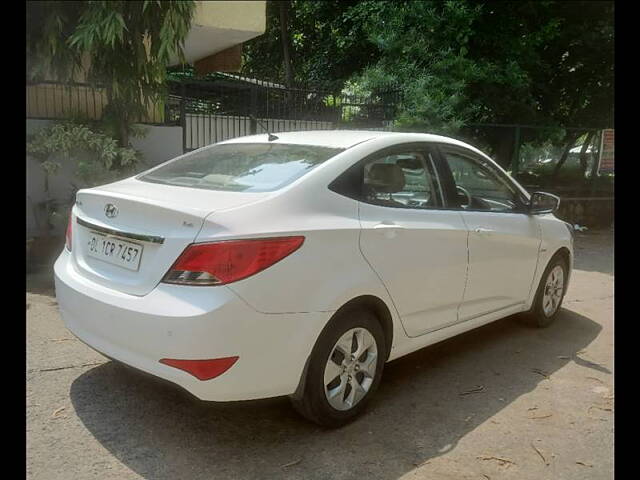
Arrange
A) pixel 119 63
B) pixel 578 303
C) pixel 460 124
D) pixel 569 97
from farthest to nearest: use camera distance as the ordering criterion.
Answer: pixel 569 97 < pixel 460 124 < pixel 119 63 < pixel 578 303

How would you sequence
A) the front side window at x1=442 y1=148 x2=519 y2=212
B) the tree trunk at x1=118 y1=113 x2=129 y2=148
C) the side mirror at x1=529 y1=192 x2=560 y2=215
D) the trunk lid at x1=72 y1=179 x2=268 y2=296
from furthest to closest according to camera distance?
the tree trunk at x1=118 y1=113 x2=129 y2=148
the side mirror at x1=529 y1=192 x2=560 y2=215
the front side window at x1=442 y1=148 x2=519 y2=212
the trunk lid at x1=72 y1=179 x2=268 y2=296

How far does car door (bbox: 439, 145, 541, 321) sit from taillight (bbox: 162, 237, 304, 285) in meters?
1.67

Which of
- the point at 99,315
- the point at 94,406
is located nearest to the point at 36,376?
the point at 94,406

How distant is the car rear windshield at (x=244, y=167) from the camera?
2.94 meters

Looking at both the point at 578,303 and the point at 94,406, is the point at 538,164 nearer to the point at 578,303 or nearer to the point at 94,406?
the point at 578,303

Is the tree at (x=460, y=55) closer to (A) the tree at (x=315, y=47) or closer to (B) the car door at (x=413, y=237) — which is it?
(A) the tree at (x=315, y=47)

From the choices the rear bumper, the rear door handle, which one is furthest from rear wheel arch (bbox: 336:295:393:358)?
the rear door handle

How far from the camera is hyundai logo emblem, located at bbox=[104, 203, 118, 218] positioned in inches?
110

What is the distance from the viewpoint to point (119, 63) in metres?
6.54

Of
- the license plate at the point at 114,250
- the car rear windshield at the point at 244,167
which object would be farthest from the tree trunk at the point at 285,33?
the license plate at the point at 114,250

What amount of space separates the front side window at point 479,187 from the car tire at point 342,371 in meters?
1.35

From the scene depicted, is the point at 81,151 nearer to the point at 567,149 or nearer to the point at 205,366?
the point at 205,366

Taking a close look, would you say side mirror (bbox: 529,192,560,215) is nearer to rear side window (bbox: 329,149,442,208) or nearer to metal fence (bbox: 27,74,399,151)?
rear side window (bbox: 329,149,442,208)
